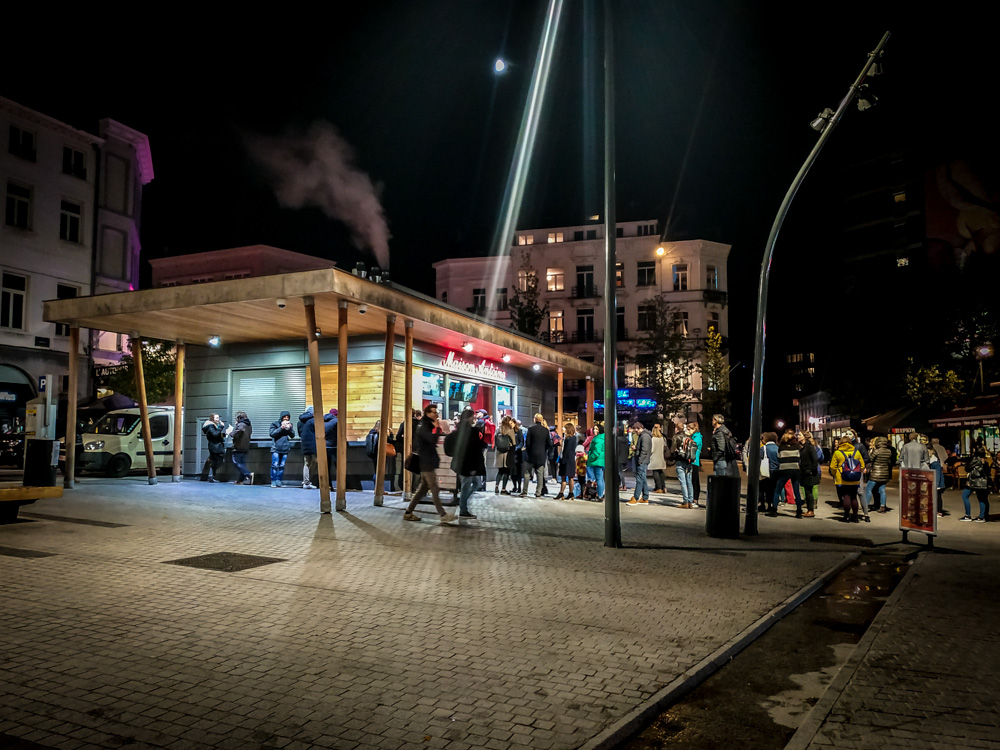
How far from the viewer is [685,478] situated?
1652 cm

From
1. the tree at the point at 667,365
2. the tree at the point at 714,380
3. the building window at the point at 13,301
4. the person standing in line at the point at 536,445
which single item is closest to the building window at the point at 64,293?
the building window at the point at 13,301

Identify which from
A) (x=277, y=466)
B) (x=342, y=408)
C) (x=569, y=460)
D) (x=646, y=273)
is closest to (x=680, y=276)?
(x=646, y=273)

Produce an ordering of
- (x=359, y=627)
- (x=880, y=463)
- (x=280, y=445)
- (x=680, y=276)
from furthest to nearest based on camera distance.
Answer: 1. (x=680, y=276)
2. (x=280, y=445)
3. (x=880, y=463)
4. (x=359, y=627)

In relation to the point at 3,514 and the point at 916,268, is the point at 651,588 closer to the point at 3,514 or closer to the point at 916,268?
the point at 3,514

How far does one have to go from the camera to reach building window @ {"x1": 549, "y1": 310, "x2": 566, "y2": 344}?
5800 centimetres

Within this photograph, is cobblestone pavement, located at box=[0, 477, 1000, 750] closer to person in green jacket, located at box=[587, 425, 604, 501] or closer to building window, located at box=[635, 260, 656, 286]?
person in green jacket, located at box=[587, 425, 604, 501]

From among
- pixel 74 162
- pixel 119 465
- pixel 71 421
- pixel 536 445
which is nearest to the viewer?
pixel 71 421

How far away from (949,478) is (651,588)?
78.4 ft

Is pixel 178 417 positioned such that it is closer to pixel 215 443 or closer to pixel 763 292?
pixel 215 443

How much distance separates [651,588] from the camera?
7.64 meters

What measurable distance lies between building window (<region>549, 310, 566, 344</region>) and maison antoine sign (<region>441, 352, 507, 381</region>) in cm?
3360

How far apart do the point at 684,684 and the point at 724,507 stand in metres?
7.32

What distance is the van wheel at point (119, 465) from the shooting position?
21656 millimetres

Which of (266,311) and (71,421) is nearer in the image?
(266,311)
